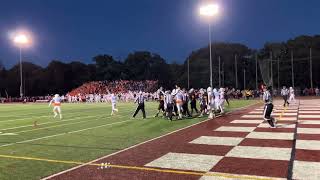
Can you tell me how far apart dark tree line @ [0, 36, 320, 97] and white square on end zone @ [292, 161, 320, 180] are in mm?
87815

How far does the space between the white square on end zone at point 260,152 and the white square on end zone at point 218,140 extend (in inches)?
36.4

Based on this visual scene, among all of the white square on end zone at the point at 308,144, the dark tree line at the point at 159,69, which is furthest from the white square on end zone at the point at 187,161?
the dark tree line at the point at 159,69

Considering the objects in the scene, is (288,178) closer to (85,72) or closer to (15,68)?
(85,72)

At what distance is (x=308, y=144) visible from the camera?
1315cm

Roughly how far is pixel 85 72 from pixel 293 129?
328 ft

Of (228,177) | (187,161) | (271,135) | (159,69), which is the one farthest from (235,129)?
(159,69)

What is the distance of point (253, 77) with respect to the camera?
104 meters

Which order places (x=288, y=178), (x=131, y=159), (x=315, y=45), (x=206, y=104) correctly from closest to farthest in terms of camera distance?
(x=288, y=178) < (x=131, y=159) < (x=206, y=104) < (x=315, y=45)

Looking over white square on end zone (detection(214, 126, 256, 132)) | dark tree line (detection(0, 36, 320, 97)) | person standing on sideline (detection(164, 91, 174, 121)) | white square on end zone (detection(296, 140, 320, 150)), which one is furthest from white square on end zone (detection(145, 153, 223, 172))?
dark tree line (detection(0, 36, 320, 97))

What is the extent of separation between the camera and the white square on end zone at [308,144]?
1254cm

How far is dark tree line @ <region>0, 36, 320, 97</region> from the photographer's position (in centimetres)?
9975

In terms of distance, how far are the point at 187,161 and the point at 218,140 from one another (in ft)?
13.3

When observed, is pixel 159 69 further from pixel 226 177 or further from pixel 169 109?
pixel 226 177

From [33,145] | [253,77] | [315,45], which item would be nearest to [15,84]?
[253,77]
